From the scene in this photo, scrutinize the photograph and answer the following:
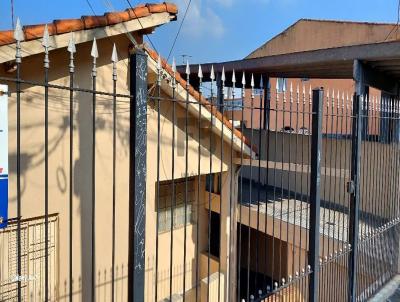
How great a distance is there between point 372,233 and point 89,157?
394cm

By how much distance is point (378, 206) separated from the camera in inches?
215

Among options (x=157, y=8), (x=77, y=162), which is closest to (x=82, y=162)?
(x=77, y=162)

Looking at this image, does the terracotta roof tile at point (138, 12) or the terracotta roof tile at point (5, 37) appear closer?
the terracotta roof tile at point (5, 37)

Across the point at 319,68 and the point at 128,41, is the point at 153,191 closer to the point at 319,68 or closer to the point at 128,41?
the point at 128,41

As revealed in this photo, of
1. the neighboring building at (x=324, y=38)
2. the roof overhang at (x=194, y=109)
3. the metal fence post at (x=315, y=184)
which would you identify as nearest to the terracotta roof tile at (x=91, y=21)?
the roof overhang at (x=194, y=109)

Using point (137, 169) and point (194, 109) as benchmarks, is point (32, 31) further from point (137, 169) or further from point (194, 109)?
point (194, 109)

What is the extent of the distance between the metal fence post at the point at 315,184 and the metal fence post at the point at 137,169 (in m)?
1.93

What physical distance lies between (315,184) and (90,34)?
10.3 ft

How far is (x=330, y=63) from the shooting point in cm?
782

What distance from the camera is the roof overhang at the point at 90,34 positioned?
11.7 ft

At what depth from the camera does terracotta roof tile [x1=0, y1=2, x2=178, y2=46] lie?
Answer: 3510 millimetres

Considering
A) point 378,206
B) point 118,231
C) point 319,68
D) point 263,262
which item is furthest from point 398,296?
point 263,262

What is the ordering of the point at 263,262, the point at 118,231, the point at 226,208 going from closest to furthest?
1. the point at 118,231
2. the point at 226,208
3. the point at 263,262

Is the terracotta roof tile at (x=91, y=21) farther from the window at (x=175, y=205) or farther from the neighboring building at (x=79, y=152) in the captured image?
the window at (x=175, y=205)
